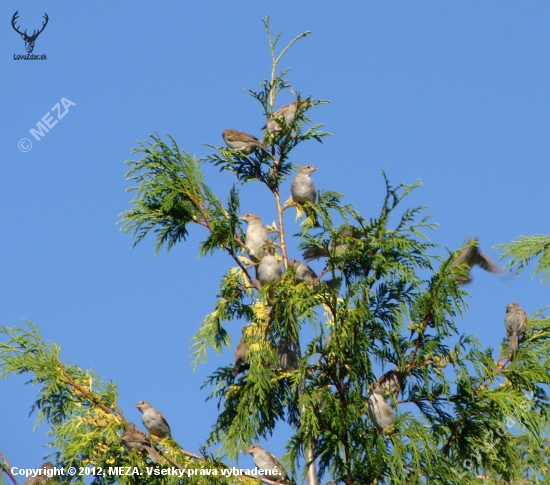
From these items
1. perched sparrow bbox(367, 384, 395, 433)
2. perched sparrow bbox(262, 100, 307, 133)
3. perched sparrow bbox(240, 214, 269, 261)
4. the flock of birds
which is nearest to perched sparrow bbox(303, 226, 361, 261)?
the flock of birds

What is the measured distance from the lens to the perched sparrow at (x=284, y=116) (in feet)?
30.1

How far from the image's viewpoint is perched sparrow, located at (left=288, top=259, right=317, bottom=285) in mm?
8609

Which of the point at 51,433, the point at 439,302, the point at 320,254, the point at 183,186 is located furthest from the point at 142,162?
the point at 439,302

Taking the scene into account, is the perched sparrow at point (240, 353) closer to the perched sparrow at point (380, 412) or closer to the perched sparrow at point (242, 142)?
the perched sparrow at point (380, 412)

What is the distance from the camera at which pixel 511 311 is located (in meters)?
8.02

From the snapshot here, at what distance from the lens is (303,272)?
865cm

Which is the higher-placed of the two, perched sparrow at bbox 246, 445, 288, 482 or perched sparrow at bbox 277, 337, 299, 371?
perched sparrow at bbox 277, 337, 299, 371

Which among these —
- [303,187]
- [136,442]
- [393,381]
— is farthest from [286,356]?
[303,187]

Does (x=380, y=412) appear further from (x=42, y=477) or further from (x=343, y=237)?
(x=42, y=477)

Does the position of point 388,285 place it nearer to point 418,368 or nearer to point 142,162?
point 418,368

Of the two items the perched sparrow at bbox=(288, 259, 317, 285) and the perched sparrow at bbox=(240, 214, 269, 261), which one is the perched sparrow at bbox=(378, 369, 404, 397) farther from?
the perched sparrow at bbox=(240, 214, 269, 261)

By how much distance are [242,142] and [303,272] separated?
151 centimetres

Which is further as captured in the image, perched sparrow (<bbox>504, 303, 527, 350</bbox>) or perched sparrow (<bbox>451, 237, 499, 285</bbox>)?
perched sparrow (<bbox>451, 237, 499, 285</bbox>)

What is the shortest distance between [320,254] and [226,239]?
0.87 m
